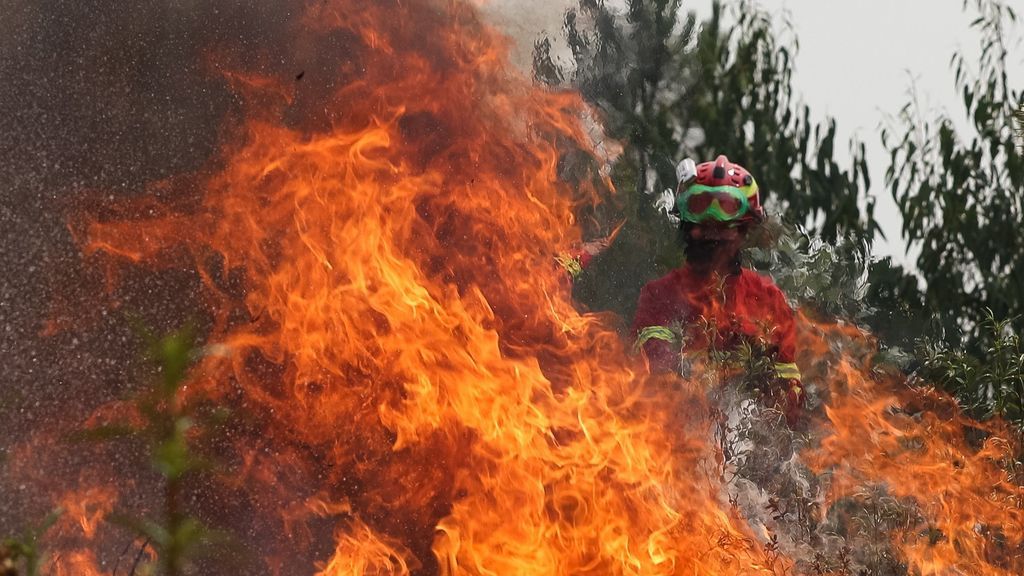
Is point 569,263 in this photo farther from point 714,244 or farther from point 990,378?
point 990,378

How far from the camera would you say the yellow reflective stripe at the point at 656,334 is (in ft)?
16.1

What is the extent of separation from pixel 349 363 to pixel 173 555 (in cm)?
266

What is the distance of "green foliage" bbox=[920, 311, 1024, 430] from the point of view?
647 centimetres

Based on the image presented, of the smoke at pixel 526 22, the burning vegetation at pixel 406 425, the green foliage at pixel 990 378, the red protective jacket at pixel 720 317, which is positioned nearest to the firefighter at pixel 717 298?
the red protective jacket at pixel 720 317

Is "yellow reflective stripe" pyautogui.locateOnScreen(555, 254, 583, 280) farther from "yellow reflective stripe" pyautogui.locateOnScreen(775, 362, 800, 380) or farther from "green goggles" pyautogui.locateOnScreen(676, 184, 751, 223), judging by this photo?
"yellow reflective stripe" pyautogui.locateOnScreen(775, 362, 800, 380)

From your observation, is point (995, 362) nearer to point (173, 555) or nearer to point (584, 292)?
point (584, 292)

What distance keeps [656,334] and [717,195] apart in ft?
2.55

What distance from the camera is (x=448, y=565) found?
4.09m

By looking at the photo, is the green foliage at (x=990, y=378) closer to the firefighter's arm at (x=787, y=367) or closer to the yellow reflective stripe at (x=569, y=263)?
the firefighter's arm at (x=787, y=367)

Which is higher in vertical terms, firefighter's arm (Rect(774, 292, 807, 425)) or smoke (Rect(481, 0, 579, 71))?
smoke (Rect(481, 0, 579, 71))

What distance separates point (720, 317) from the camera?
16.7 feet

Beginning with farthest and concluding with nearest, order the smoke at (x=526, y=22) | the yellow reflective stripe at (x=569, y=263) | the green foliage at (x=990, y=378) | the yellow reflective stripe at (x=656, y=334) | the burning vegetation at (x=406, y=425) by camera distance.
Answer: the smoke at (x=526, y=22) < the green foliage at (x=990, y=378) < the yellow reflective stripe at (x=569, y=263) < the yellow reflective stripe at (x=656, y=334) < the burning vegetation at (x=406, y=425)

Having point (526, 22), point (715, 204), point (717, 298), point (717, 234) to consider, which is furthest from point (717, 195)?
point (526, 22)

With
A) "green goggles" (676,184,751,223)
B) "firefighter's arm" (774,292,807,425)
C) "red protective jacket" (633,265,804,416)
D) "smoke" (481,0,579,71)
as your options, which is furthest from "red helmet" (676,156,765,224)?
"smoke" (481,0,579,71)
